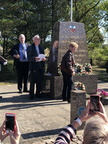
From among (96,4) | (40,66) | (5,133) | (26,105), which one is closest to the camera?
(5,133)

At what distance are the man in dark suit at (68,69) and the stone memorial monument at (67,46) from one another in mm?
441

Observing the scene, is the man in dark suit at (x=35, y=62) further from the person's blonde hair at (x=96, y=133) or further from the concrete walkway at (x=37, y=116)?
the person's blonde hair at (x=96, y=133)

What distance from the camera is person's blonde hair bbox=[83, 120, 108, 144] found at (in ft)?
5.28

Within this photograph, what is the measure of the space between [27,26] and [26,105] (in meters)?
9.60

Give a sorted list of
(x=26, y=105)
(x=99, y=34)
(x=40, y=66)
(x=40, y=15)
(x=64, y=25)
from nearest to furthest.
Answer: (x=26, y=105), (x=40, y=66), (x=64, y=25), (x=40, y=15), (x=99, y=34)

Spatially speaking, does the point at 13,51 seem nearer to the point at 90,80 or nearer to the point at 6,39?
the point at 90,80

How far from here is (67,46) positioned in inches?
302

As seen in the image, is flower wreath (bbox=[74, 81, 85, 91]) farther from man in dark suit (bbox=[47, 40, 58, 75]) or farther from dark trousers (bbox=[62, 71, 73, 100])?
man in dark suit (bbox=[47, 40, 58, 75])

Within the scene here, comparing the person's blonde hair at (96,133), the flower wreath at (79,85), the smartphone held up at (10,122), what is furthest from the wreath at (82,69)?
A: the person's blonde hair at (96,133)

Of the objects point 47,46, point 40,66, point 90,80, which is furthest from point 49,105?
point 47,46

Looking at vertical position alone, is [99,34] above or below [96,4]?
below

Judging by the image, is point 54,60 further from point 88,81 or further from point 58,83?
point 88,81

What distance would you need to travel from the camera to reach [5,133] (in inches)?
85.6

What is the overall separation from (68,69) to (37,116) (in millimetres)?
1811
